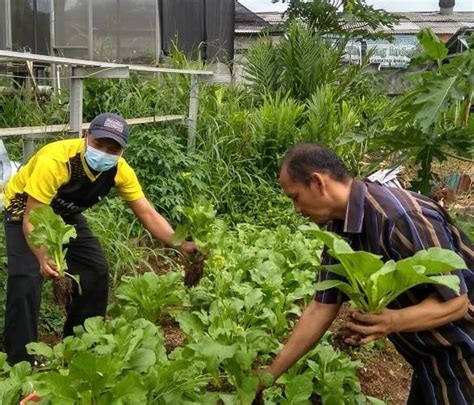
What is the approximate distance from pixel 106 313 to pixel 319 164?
269cm

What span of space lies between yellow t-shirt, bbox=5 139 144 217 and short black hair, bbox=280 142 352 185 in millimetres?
1639

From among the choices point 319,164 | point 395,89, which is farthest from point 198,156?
point 395,89

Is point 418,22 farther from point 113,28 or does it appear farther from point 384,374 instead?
point 384,374

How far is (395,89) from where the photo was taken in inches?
804

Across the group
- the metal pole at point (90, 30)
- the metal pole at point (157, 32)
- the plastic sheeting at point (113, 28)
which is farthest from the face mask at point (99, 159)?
the metal pole at point (157, 32)

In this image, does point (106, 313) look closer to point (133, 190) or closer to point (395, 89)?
point (133, 190)

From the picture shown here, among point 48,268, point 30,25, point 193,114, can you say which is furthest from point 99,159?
point 30,25

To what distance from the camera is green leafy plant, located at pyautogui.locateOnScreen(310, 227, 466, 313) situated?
2244 mm

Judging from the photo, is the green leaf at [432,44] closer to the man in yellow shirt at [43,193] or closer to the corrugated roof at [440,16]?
the man in yellow shirt at [43,193]

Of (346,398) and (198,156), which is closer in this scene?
(346,398)

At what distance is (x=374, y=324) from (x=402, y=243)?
31 centimetres

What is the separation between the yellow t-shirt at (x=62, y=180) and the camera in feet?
12.2

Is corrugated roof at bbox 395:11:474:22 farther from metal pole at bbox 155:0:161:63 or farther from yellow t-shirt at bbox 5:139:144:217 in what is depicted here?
yellow t-shirt at bbox 5:139:144:217

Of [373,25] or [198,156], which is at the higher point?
[373,25]
